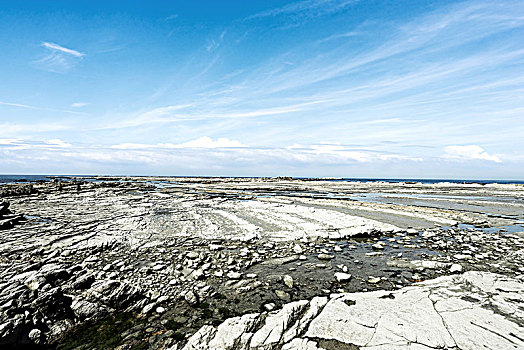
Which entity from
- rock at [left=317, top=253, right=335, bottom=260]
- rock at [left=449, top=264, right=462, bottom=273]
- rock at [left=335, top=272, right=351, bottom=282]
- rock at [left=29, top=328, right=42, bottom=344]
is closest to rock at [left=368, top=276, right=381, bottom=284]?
rock at [left=335, top=272, right=351, bottom=282]

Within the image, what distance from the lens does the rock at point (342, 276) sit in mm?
5996

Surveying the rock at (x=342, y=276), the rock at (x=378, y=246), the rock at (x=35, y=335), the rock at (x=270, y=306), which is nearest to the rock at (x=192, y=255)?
the rock at (x=270, y=306)

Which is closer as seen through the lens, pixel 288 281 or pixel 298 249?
pixel 288 281

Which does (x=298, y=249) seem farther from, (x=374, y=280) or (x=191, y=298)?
(x=191, y=298)

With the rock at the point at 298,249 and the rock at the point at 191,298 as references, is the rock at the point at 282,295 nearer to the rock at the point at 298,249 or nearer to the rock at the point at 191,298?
the rock at the point at 191,298

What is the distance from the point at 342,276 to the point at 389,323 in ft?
6.69

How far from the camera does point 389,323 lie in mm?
4094

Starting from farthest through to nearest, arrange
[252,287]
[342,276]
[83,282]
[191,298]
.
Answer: [342,276]
[252,287]
[83,282]
[191,298]

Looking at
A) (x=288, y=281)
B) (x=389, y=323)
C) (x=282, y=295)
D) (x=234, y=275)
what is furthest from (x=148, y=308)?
(x=389, y=323)

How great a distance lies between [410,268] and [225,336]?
5298 millimetres

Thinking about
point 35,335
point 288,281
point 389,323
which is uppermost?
point 389,323

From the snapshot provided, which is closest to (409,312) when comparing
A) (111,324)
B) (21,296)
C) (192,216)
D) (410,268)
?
(410,268)

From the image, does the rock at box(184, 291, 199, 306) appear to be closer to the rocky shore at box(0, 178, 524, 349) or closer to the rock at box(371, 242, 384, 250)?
the rocky shore at box(0, 178, 524, 349)

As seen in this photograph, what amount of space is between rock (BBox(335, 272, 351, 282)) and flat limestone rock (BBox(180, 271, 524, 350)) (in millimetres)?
848
